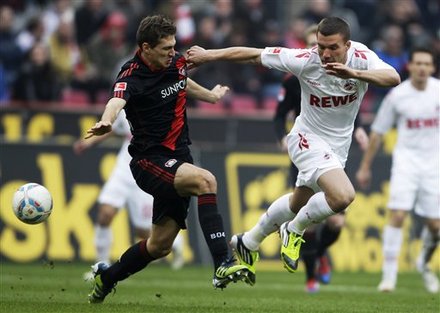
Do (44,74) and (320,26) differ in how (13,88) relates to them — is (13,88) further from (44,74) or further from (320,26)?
(320,26)

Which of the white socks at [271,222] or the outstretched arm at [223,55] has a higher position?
the outstretched arm at [223,55]

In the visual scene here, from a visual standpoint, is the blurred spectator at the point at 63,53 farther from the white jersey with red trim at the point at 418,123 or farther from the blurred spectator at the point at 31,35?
the white jersey with red trim at the point at 418,123

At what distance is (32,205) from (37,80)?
1031 cm

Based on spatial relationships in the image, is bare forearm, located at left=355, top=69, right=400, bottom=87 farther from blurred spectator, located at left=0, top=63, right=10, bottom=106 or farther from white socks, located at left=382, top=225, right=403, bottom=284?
blurred spectator, located at left=0, top=63, right=10, bottom=106

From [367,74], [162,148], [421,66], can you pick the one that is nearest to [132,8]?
[421,66]

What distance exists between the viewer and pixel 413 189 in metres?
15.3

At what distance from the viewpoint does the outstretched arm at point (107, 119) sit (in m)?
9.88

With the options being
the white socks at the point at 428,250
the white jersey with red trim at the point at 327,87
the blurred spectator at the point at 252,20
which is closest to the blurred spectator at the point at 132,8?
the blurred spectator at the point at 252,20

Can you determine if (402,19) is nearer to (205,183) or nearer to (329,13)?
(329,13)

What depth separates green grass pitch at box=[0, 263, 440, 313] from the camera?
11.3m

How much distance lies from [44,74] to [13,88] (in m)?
0.69

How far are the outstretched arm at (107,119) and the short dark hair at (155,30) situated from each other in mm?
647

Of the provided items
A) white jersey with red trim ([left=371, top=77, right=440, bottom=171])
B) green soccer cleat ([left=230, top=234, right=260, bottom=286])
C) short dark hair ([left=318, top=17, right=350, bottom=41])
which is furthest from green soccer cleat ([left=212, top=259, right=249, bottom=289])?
white jersey with red trim ([left=371, top=77, right=440, bottom=171])

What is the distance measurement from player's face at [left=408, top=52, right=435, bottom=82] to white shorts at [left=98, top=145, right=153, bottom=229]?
4048 mm
